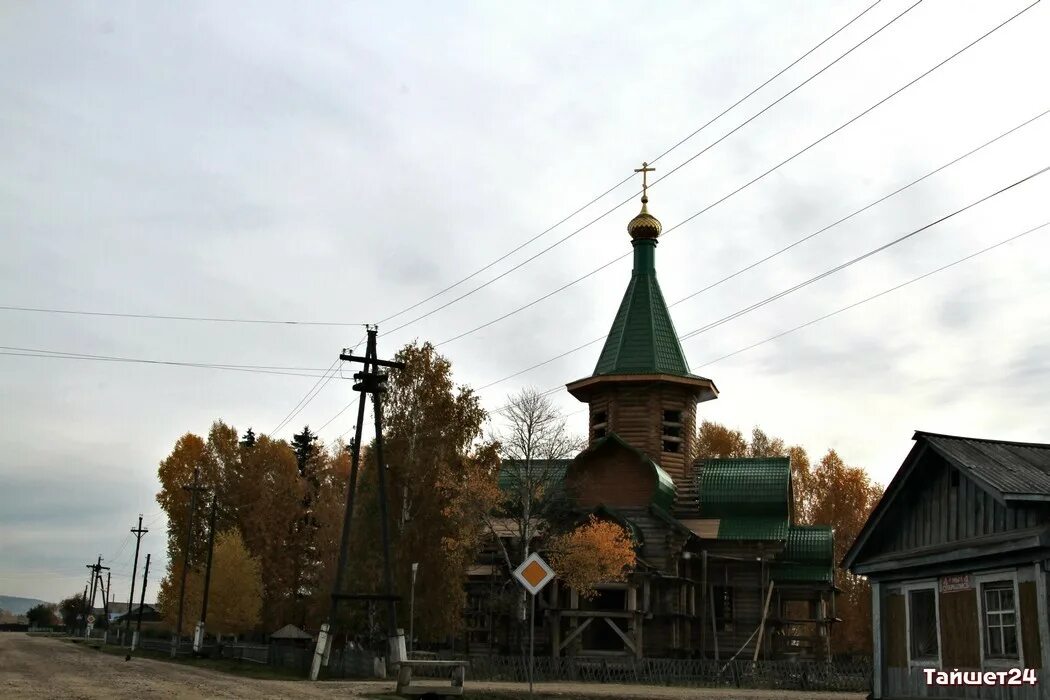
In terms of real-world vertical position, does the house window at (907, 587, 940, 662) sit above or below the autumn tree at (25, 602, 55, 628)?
above

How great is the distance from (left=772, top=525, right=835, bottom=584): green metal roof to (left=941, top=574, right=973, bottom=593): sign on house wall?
1027 inches

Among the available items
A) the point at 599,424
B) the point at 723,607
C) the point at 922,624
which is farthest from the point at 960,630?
the point at 599,424

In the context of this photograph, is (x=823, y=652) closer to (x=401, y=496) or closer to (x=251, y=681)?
(x=401, y=496)

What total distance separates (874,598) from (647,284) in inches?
1174

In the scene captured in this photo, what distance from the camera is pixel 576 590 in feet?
118

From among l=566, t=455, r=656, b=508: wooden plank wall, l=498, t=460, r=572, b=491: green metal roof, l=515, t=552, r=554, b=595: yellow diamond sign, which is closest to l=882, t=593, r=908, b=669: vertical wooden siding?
l=515, t=552, r=554, b=595: yellow diamond sign

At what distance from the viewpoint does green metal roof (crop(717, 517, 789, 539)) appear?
137 ft

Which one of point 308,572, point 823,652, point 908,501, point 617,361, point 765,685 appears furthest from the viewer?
point 308,572

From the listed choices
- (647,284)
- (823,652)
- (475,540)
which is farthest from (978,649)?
(647,284)

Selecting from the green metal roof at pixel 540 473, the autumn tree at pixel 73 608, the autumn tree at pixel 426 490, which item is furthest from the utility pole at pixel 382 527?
the autumn tree at pixel 73 608

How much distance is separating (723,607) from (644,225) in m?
17.4

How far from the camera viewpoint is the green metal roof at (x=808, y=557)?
1662 inches

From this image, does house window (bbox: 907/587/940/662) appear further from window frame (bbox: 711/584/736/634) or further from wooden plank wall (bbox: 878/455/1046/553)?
window frame (bbox: 711/584/736/634)

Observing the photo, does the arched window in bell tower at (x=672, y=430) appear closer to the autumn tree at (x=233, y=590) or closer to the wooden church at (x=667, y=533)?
the wooden church at (x=667, y=533)
